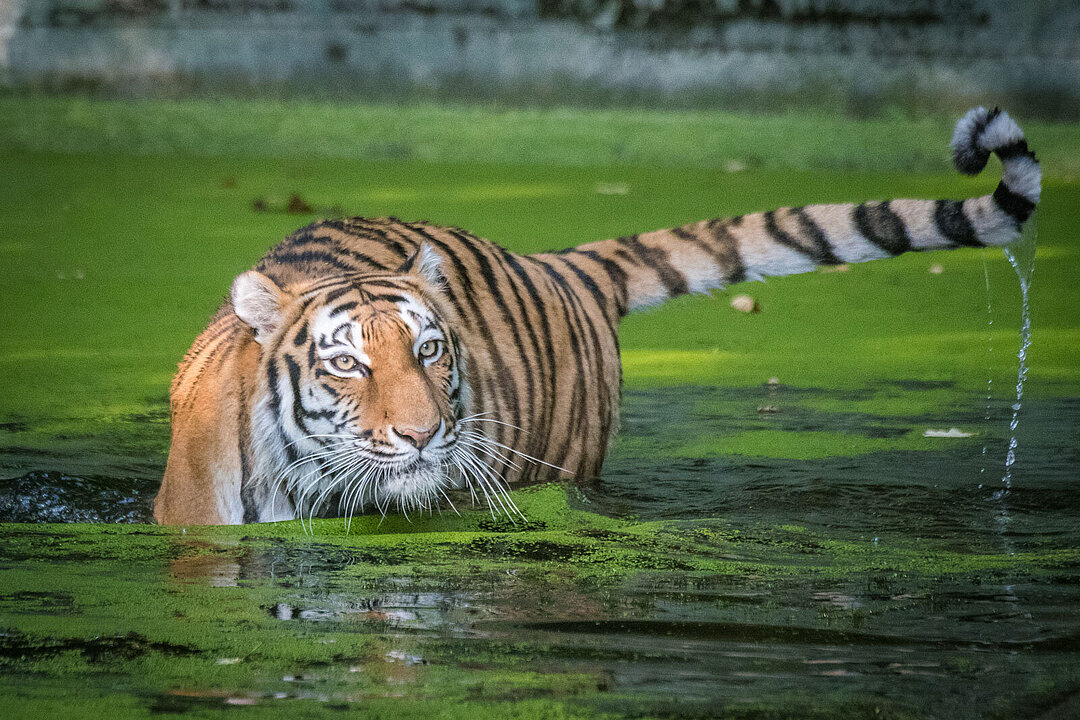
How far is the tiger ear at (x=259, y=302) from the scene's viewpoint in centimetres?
271

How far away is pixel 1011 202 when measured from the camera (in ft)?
10.7

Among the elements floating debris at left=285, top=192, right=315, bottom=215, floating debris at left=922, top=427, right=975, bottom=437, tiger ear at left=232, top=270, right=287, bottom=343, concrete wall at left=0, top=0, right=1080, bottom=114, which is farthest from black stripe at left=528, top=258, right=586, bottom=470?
concrete wall at left=0, top=0, right=1080, bottom=114

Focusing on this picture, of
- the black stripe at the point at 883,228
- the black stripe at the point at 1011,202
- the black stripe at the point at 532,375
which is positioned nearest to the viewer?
the black stripe at the point at 532,375

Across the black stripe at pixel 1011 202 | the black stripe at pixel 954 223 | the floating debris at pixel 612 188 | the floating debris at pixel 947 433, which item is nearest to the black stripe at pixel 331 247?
the black stripe at pixel 954 223

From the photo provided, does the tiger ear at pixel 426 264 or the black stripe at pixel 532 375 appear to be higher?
the tiger ear at pixel 426 264

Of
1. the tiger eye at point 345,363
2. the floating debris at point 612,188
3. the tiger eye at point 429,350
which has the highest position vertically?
the floating debris at point 612,188

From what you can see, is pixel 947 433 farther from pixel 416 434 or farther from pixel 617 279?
pixel 416 434

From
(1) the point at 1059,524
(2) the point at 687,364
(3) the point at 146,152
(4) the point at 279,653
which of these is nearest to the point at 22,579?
(4) the point at 279,653

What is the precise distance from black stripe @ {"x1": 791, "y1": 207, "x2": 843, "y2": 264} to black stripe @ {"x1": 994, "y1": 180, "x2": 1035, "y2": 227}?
0.41 m

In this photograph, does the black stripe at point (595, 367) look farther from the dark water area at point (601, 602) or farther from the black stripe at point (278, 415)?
the black stripe at point (278, 415)

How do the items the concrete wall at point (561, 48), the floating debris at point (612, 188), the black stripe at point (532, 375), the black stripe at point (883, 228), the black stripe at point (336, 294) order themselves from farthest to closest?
the concrete wall at point (561, 48)
the floating debris at point (612, 188)
the black stripe at point (883, 228)
the black stripe at point (532, 375)
the black stripe at point (336, 294)

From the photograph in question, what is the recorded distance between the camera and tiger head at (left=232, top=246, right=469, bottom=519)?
2.60 m

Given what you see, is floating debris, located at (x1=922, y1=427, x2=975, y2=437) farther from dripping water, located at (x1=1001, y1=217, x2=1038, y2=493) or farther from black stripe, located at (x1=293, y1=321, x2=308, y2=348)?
black stripe, located at (x1=293, y1=321, x2=308, y2=348)

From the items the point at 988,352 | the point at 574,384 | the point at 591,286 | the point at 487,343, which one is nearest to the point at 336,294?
the point at 487,343
